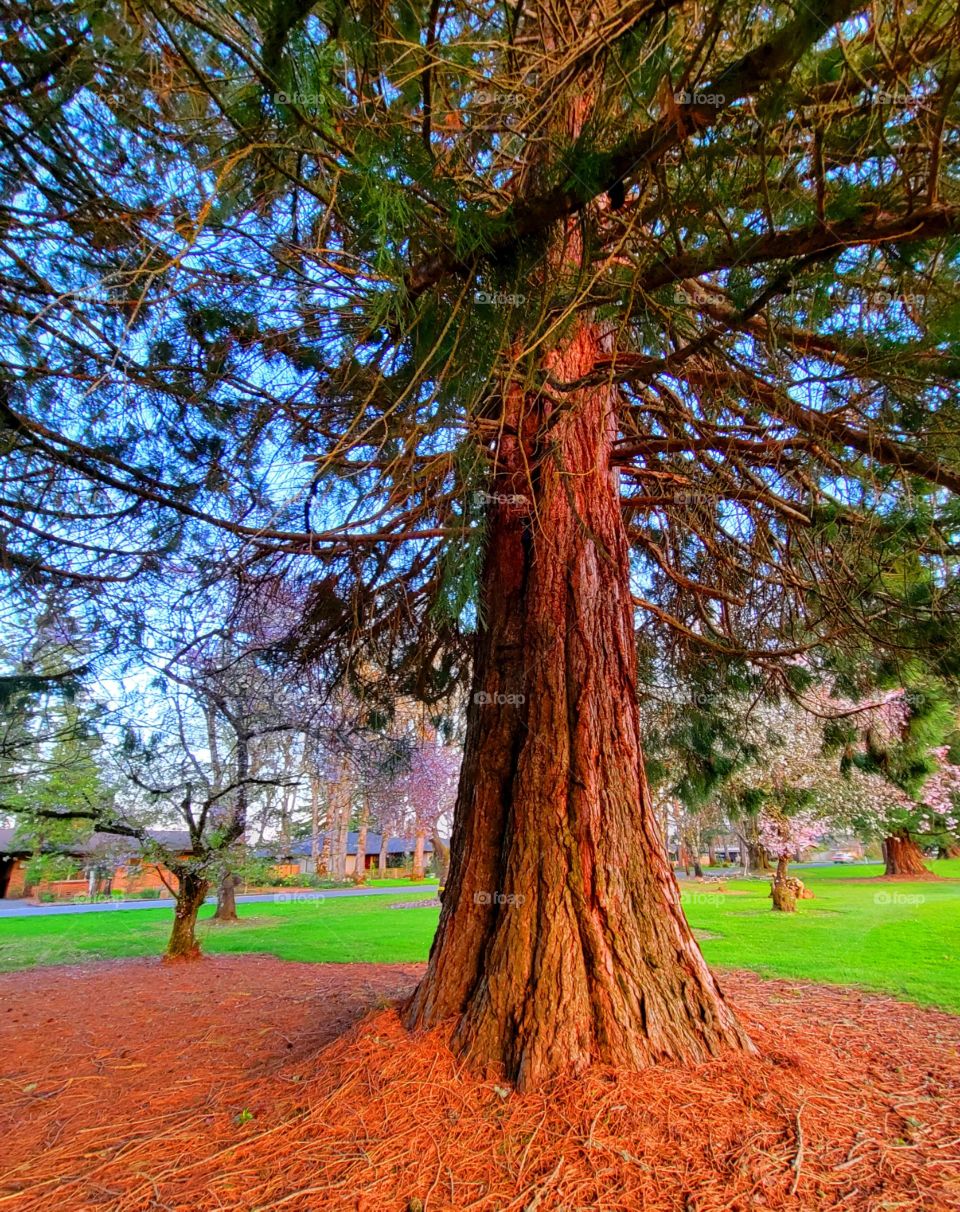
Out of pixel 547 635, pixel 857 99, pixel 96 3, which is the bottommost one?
pixel 547 635

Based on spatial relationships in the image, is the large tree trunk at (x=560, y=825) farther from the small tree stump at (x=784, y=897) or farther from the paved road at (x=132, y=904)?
the paved road at (x=132, y=904)

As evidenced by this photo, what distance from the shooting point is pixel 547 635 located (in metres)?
2.89

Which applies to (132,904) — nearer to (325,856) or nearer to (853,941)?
(325,856)

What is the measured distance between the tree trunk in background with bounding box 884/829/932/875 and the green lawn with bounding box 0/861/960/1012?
388cm

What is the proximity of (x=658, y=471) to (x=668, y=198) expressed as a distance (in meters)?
1.88

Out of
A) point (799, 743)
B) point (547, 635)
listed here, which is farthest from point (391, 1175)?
point (799, 743)

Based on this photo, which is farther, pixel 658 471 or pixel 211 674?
pixel 211 674

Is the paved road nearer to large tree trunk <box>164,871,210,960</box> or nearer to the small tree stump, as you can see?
large tree trunk <box>164,871,210,960</box>

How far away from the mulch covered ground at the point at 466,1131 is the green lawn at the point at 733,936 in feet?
9.68

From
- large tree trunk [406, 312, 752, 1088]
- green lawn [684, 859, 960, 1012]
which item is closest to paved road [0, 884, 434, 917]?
green lawn [684, 859, 960, 1012]

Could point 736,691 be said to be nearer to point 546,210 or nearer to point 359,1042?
point 359,1042

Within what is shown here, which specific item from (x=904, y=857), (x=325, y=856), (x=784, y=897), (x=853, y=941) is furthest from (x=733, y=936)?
(x=325, y=856)

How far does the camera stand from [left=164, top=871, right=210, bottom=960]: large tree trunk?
7.02 m

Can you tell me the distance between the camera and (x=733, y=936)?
7973 millimetres
